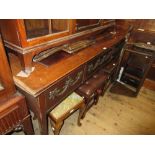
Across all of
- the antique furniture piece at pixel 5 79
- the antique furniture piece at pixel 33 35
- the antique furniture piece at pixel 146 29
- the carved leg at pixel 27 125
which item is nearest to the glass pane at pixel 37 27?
the antique furniture piece at pixel 33 35

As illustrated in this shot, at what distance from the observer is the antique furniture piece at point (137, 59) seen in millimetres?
2148

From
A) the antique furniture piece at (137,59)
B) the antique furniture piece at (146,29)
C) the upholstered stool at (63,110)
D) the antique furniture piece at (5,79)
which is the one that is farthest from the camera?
the antique furniture piece at (146,29)

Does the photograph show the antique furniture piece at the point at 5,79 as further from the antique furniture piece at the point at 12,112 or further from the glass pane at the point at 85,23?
the glass pane at the point at 85,23

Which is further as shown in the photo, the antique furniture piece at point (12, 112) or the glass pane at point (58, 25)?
the glass pane at point (58, 25)

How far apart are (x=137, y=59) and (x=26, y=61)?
1938 millimetres

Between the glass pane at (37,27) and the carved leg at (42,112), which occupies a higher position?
the glass pane at (37,27)

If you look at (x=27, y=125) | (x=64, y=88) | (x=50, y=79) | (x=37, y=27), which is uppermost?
(x=37, y=27)

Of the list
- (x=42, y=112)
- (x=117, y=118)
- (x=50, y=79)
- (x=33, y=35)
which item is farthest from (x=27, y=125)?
(x=117, y=118)

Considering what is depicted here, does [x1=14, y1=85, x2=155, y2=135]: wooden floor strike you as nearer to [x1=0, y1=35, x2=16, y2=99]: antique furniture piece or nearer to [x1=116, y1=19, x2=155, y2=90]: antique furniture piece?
[x1=116, y1=19, x2=155, y2=90]: antique furniture piece

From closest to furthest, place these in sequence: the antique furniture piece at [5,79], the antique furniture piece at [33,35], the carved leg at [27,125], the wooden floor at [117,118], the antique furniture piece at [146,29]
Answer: the antique furniture piece at [5,79] < the antique furniture piece at [33,35] < the carved leg at [27,125] < the wooden floor at [117,118] < the antique furniture piece at [146,29]

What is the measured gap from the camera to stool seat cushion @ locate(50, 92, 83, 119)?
1.35m

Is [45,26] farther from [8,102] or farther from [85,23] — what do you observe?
[8,102]

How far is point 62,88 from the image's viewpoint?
1189 millimetres

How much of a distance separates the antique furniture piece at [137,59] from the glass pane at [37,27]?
1.55 meters
